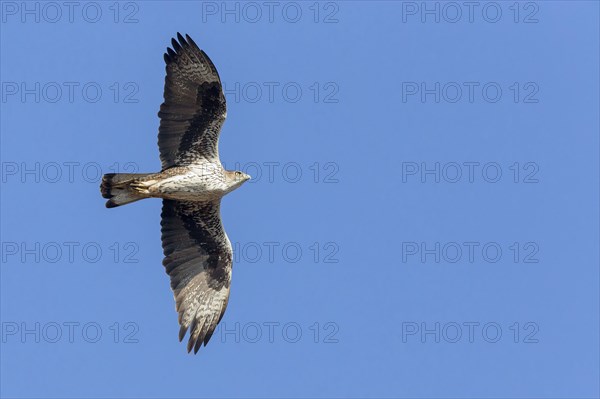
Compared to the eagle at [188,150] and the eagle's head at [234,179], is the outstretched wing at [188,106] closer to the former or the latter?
the eagle at [188,150]

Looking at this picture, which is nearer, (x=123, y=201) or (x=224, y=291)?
(x=123, y=201)

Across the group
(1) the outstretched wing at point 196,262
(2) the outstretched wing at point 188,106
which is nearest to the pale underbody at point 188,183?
(2) the outstretched wing at point 188,106

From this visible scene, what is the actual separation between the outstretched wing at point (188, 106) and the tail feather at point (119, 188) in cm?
55

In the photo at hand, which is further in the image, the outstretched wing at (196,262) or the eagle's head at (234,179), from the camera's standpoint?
the outstretched wing at (196,262)

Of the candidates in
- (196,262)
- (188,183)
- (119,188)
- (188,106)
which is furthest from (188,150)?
(196,262)

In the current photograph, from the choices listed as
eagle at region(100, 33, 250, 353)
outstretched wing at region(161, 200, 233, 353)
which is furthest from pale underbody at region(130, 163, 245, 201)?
outstretched wing at region(161, 200, 233, 353)

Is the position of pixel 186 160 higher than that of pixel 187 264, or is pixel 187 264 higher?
pixel 186 160

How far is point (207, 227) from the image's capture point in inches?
664

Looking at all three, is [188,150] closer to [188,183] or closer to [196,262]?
[188,183]

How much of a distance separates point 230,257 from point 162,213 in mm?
1220

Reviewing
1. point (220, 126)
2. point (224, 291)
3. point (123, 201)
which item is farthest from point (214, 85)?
point (224, 291)

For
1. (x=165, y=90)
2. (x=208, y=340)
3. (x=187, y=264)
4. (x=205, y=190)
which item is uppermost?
(x=165, y=90)

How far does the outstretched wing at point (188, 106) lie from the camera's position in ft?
52.4

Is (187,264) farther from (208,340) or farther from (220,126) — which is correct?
(220,126)
